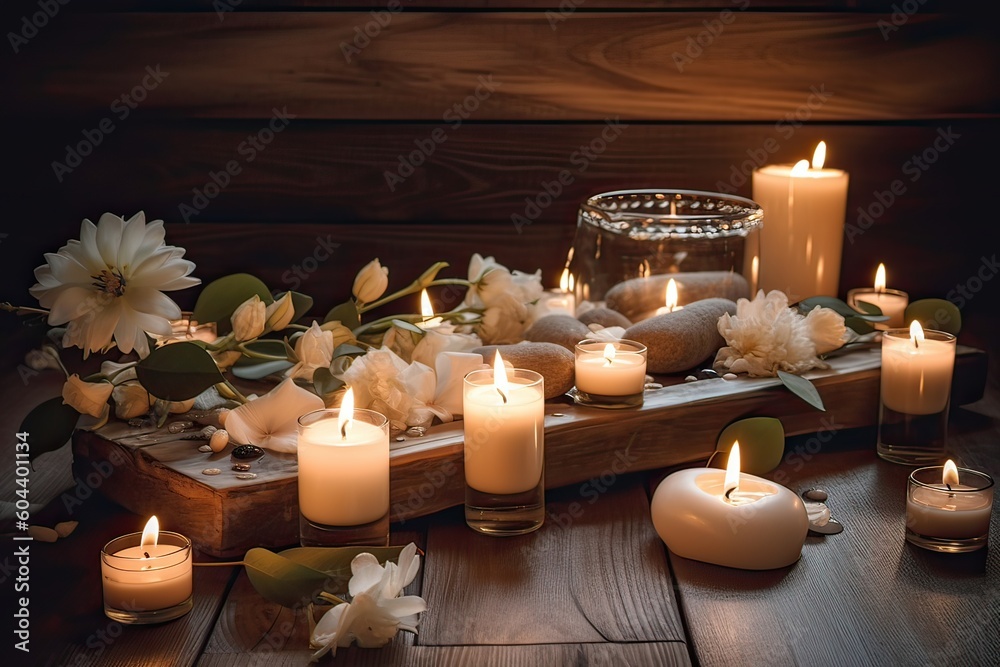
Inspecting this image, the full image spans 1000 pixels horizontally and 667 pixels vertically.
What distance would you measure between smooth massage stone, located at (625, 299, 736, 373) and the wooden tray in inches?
1.1

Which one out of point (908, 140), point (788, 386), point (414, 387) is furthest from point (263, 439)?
point (908, 140)

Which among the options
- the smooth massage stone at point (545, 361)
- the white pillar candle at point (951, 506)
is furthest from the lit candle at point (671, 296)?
the white pillar candle at point (951, 506)

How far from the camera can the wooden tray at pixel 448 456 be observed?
913 millimetres

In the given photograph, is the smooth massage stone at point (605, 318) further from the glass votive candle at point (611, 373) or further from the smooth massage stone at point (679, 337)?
the glass votive candle at point (611, 373)

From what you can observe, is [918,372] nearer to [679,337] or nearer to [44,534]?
[679,337]

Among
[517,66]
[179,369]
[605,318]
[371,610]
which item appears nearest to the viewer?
[371,610]

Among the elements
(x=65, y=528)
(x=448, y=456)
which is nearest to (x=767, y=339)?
(x=448, y=456)

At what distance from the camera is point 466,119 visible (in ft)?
5.72

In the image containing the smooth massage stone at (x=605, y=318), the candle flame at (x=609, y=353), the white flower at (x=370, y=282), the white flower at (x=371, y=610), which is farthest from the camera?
the smooth massage stone at (x=605, y=318)

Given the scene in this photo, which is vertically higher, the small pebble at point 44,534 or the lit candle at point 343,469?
the lit candle at point 343,469

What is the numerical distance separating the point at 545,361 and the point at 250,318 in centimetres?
32

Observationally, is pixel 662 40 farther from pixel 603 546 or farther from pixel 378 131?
pixel 603 546

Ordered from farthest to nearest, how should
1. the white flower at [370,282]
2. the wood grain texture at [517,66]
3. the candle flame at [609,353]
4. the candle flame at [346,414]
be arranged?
the wood grain texture at [517,66], the white flower at [370,282], the candle flame at [609,353], the candle flame at [346,414]

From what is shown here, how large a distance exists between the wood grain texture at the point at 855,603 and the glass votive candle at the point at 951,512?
1 cm
